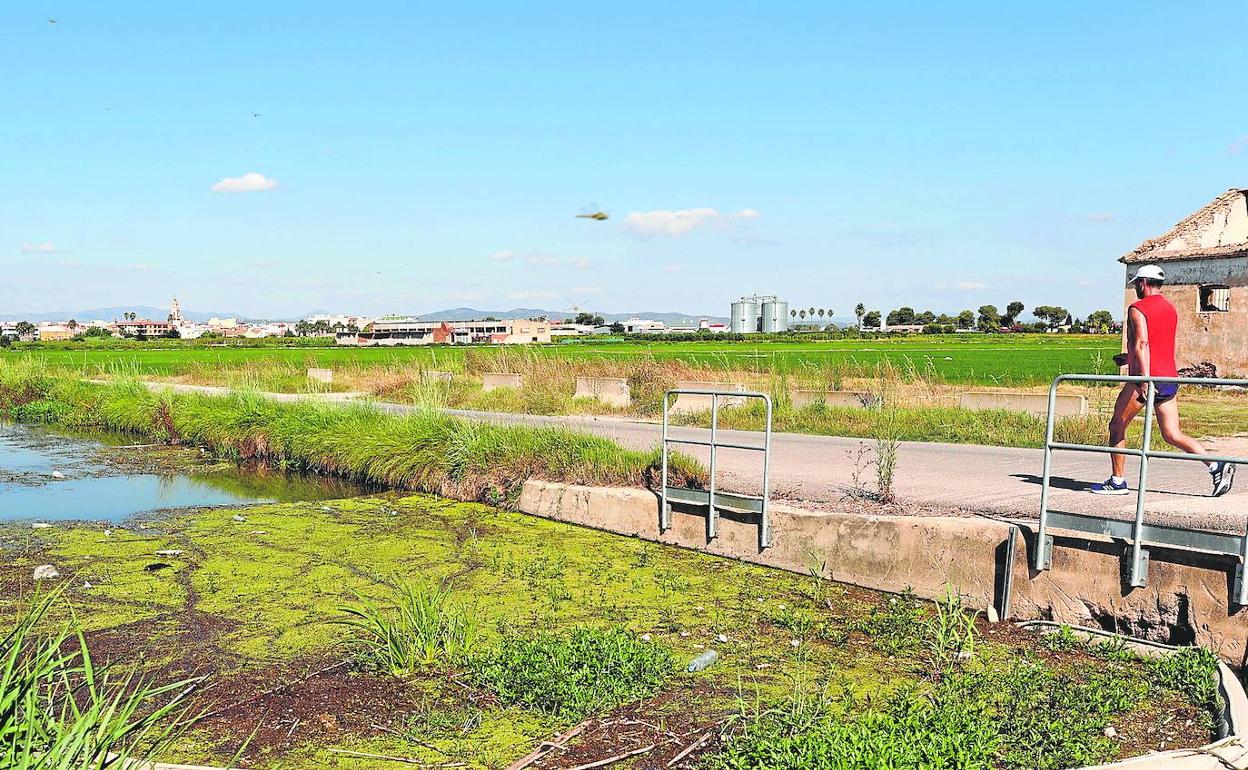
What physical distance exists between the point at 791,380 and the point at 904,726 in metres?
17.4

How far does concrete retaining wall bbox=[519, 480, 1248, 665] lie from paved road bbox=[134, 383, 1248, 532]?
1079mm

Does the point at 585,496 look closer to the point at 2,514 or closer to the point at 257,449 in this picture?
the point at 2,514

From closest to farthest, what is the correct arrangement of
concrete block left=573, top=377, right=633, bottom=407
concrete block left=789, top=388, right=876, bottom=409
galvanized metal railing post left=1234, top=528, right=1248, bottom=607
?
galvanized metal railing post left=1234, top=528, right=1248, bottom=607
concrete block left=789, top=388, right=876, bottom=409
concrete block left=573, top=377, right=633, bottom=407

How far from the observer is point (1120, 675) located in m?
5.79

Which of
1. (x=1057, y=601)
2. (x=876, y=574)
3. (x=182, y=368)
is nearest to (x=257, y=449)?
(x=876, y=574)

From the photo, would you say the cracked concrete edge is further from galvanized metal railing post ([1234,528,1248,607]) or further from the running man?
the running man

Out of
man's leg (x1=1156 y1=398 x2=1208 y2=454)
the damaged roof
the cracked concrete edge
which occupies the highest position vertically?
the damaged roof

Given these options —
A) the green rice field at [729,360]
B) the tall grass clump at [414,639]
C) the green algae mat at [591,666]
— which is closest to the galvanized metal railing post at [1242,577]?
the green algae mat at [591,666]

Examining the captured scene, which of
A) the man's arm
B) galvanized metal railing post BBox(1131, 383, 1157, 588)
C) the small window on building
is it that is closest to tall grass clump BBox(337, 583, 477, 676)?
galvanized metal railing post BBox(1131, 383, 1157, 588)

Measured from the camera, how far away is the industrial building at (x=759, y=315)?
130250 mm

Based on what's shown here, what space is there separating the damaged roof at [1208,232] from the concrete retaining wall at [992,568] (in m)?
27.7

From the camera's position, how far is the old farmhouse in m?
29.5

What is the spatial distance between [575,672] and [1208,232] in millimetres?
32001

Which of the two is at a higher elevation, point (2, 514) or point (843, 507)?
point (843, 507)
